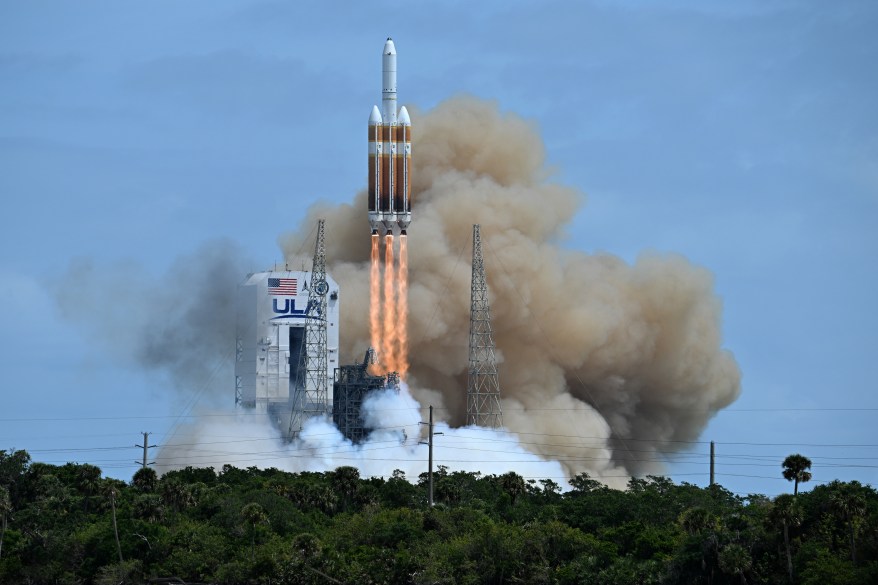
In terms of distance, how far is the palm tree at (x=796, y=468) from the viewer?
77688 mm

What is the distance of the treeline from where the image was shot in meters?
74.6

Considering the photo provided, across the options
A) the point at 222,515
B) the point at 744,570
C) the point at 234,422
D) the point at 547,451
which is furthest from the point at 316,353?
the point at 744,570

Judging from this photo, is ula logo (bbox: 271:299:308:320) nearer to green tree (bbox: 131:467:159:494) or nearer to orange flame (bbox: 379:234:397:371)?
orange flame (bbox: 379:234:397:371)

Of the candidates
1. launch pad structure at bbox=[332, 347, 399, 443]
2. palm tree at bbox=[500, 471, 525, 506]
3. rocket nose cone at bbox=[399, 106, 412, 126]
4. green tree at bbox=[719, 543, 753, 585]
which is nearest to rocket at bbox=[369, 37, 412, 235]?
rocket nose cone at bbox=[399, 106, 412, 126]

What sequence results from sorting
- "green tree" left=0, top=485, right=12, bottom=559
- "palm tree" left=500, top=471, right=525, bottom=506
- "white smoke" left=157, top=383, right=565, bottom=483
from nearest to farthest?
"green tree" left=0, top=485, right=12, bottom=559 < "palm tree" left=500, top=471, right=525, bottom=506 < "white smoke" left=157, top=383, right=565, bottom=483

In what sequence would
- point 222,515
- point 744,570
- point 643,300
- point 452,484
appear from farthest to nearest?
point 643,300, point 452,484, point 222,515, point 744,570

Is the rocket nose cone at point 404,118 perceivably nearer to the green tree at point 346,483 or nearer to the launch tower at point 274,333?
the launch tower at point 274,333

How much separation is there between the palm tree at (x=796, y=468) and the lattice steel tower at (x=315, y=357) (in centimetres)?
3994

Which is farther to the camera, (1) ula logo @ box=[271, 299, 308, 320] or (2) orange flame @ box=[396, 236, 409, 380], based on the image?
(1) ula logo @ box=[271, 299, 308, 320]

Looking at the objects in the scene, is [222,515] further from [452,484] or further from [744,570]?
[744,570]

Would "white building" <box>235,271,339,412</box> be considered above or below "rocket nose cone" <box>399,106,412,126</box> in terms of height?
below

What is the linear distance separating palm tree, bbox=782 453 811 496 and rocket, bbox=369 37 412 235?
39386 millimetres

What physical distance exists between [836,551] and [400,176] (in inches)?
1753

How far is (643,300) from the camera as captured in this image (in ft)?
399
